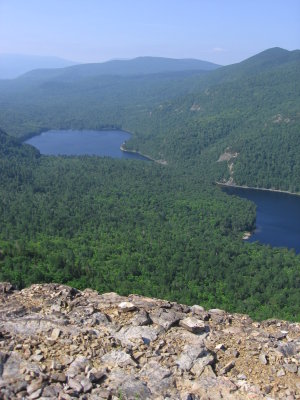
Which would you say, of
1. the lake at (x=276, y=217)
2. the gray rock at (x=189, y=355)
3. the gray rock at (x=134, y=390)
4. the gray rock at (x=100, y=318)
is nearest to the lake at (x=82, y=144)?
the lake at (x=276, y=217)

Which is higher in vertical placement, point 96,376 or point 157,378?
point 96,376

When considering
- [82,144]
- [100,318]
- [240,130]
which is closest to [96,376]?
[100,318]

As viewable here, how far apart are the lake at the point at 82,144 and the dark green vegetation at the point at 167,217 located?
1293 centimetres

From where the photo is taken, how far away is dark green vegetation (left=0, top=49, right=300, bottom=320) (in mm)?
41312

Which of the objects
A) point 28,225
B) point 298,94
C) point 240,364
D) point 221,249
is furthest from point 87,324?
point 298,94

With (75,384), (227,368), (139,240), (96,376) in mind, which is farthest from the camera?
(139,240)

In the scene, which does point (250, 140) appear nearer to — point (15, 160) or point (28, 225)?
point (15, 160)

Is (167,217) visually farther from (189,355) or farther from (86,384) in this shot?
(86,384)

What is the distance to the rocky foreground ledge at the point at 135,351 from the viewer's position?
1115 cm

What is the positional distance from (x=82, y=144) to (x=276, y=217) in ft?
345

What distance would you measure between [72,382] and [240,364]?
16.1ft

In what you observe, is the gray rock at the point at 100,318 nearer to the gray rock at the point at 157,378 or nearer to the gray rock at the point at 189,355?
the gray rock at the point at 157,378

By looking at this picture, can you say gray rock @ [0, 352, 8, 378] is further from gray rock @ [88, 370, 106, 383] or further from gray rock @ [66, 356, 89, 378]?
gray rock @ [88, 370, 106, 383]

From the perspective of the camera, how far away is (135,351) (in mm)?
12609
